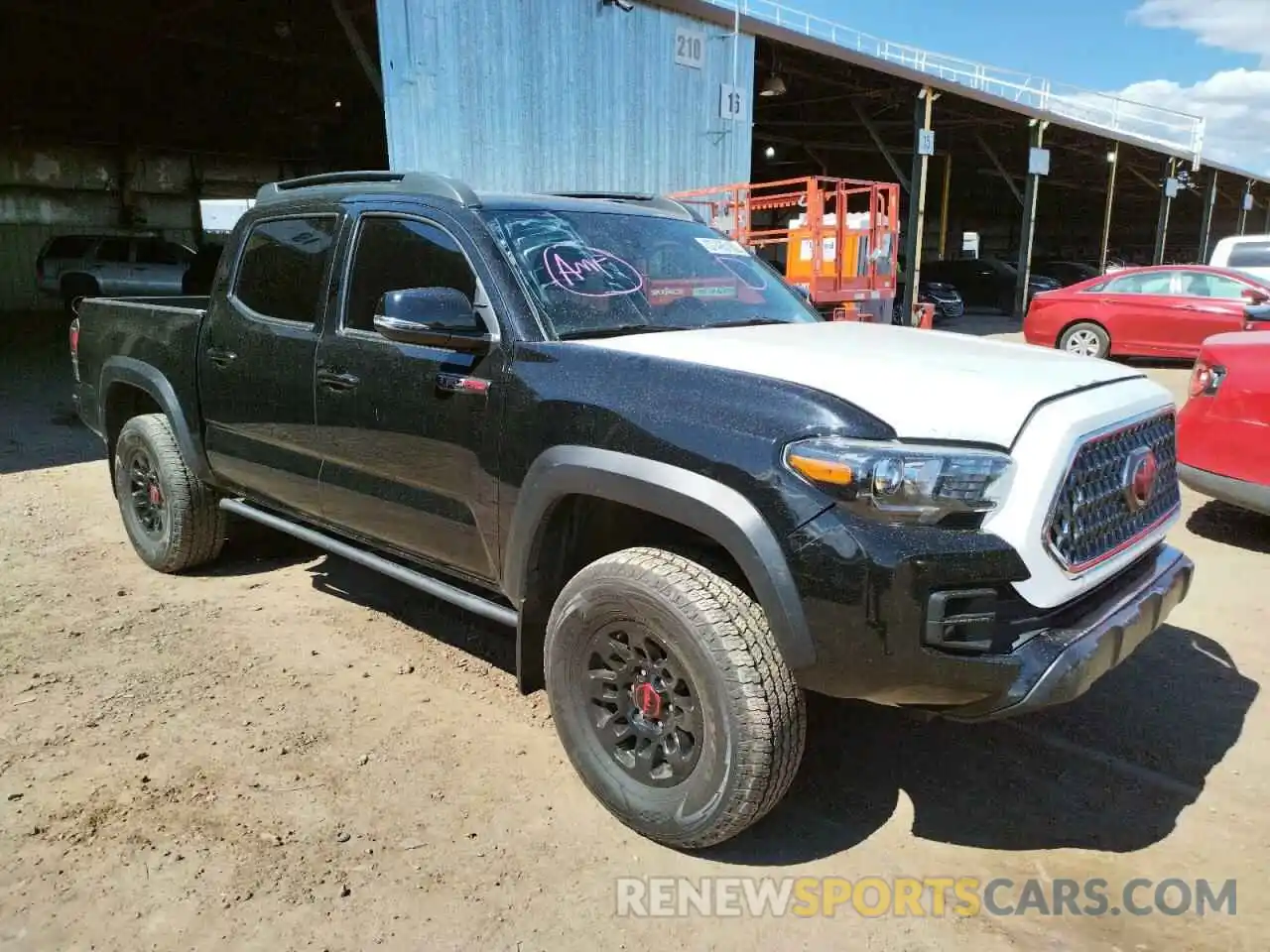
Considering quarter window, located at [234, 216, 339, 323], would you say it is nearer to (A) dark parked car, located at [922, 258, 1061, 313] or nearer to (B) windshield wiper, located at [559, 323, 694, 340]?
(B) windshield wiper, located at [559, 323, 694, 340]

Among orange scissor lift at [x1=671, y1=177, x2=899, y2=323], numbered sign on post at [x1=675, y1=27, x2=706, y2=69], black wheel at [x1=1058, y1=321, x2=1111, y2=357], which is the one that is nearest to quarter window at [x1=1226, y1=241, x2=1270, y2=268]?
black wheel at [x1=1058, y1=321, x2=1111, y2=357]

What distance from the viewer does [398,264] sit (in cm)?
350

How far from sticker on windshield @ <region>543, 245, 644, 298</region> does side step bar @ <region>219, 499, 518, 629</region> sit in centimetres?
112

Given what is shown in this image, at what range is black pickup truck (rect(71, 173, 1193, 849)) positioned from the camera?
7.43ft

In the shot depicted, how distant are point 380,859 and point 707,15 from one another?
540 inches

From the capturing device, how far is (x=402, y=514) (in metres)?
3.44

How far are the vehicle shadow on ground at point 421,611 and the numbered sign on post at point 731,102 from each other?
37.2ft

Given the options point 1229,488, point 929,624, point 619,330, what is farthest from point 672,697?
point 1229,488

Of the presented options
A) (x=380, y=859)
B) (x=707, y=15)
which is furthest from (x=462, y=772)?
(x=707, y=15)

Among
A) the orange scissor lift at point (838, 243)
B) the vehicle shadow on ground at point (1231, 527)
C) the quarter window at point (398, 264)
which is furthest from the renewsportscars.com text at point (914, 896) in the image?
the orange scissor lift at point (838, 243)

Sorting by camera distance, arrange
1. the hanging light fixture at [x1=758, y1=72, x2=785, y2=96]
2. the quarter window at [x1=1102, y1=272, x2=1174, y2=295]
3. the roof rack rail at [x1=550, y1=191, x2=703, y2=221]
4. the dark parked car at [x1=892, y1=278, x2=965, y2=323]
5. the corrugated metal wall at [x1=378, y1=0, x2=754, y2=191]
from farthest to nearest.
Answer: the dark parked car at [x1=892, y1=278, x2=965, y2=323] → the hanging light fixture at [x1=758, y1=72, x2=785, y2=96] → the quarter window at [x1=1102, y1=272, x2=1174, y2=295] → the corrugated metal wall at [x1=378, y1=0, x2=754, y2=191] → the roof rack rail at [x1=550, y1=191, x2=703, y2=221]

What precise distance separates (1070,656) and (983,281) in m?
26.9

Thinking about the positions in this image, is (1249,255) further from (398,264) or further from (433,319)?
(433,319)

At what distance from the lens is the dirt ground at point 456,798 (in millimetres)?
2453
